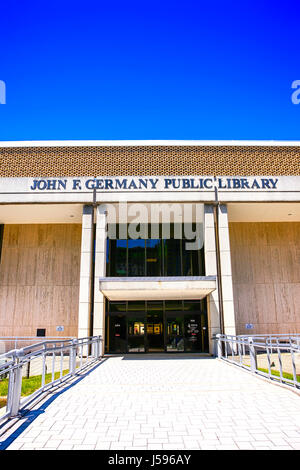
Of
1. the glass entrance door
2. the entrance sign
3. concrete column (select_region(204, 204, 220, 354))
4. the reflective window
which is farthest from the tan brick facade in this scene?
the glass entrance door

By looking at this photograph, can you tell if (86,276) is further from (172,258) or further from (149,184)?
(149,184)

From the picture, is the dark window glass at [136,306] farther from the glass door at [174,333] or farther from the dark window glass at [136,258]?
the dark window glass at [136,258]

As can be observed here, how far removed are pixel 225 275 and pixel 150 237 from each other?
5483mm

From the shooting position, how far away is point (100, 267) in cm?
1728

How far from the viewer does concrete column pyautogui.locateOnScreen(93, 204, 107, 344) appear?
1669 centimetres

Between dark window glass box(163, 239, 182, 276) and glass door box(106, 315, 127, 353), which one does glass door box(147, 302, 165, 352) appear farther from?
dark window glass box(163, 239, 182, 276)

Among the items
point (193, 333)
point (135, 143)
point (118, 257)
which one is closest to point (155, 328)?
point (193, 333)

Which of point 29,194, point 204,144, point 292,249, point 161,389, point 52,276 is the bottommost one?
point 161,389

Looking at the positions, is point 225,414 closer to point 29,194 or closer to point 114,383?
point 114,383

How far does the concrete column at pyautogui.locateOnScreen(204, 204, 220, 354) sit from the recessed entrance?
2.02 m
